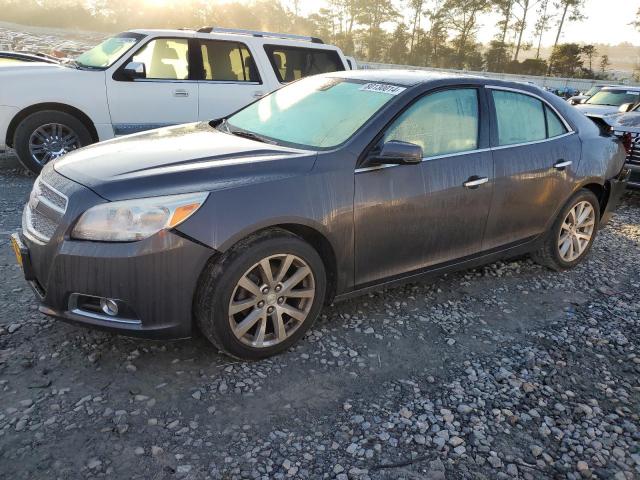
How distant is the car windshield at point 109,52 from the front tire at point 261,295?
16.5ft

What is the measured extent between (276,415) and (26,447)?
1.12 metres

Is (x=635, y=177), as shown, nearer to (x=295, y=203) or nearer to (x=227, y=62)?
(x=227, y=62)

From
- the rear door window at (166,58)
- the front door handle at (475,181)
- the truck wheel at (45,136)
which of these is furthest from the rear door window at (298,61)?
the front door handle at (475,181)

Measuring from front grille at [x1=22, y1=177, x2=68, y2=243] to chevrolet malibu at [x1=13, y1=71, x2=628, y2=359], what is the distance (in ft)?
0.04

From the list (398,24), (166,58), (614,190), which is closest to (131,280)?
(614,190)

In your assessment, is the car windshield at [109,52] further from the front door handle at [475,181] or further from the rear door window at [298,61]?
the front door handle at [475,181]

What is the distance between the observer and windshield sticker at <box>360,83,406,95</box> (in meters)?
3.42

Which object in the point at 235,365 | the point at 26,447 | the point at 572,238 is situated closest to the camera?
the point at 26,447

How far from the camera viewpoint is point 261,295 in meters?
2.88

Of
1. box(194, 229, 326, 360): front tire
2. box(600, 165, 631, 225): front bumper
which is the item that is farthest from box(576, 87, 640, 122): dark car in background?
box(194, 229, 326, 360): front tire

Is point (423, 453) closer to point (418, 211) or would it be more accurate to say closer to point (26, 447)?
point (418, 211)

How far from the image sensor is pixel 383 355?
317cm

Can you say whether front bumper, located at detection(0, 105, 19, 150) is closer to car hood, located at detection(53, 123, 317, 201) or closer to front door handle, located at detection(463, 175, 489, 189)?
car hood, located at detection(53, 123, 317, 201)

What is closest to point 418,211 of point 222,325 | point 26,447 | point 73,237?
point 222,325
